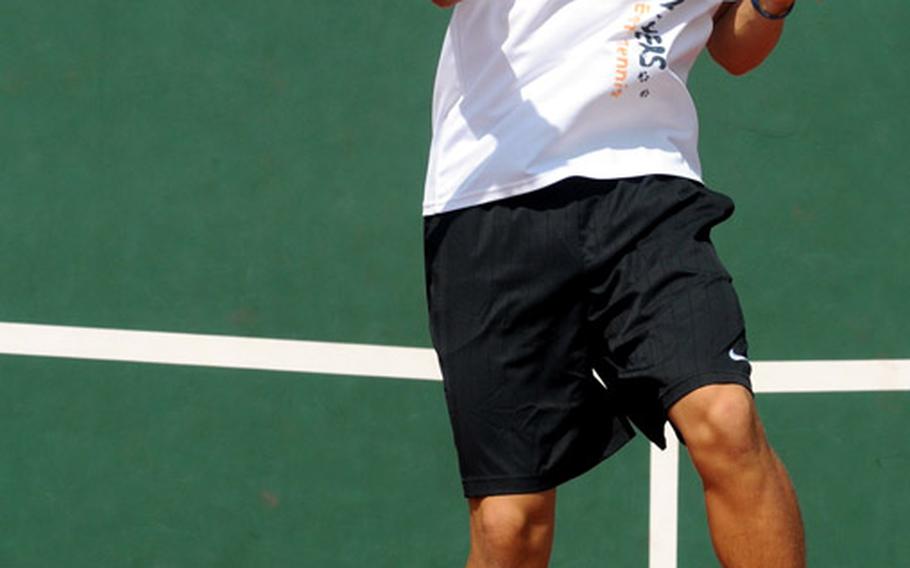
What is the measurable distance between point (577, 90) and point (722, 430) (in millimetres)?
588

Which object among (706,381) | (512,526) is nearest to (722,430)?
(706,381)

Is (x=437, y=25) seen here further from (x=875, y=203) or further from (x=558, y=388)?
(x=558, y=388)

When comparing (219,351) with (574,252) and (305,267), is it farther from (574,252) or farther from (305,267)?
(574,252)

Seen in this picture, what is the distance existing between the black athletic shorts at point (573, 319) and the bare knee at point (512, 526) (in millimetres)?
22

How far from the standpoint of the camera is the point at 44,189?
3.79m

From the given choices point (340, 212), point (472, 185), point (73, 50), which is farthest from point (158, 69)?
point (472, 185)

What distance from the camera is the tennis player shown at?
2.65 m

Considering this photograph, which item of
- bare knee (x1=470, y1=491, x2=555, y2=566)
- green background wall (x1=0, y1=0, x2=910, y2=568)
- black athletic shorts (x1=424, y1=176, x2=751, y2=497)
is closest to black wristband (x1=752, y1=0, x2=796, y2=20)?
black athletic shorts (x1=424, y1=176, x2=751, y2=497)

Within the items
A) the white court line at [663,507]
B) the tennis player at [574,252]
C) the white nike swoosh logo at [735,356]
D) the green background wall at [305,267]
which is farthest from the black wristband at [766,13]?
the white court line at [663,507]

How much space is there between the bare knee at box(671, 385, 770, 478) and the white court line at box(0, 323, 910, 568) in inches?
47.4

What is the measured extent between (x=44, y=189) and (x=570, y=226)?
1.48 meters


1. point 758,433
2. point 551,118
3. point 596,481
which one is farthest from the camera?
point 596,481

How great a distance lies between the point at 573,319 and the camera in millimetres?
2791

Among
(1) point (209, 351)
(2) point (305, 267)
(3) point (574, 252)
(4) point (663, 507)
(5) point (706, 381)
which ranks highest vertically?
(2) point (305, 267)
